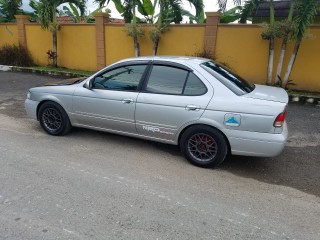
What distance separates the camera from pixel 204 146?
4.37 meters

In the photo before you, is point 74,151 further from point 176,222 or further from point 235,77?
point 235,77

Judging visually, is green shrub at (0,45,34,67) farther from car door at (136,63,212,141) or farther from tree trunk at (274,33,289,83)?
car door at (136,63,212,141)

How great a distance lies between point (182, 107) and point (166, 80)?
0.55 m

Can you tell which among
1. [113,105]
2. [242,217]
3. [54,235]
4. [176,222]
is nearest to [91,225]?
[54,235]

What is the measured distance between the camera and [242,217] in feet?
10.5

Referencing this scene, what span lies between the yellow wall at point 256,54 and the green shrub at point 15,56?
30.6 ft

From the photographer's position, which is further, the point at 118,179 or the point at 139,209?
the point at 118,179

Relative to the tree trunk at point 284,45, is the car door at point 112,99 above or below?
below

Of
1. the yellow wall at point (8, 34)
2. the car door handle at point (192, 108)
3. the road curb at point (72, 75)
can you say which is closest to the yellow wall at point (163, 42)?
the road curb at point (72, 75)

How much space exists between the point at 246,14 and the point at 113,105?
721 cm

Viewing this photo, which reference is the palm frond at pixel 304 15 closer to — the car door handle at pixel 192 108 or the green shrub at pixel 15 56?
the car door handle at pixel 192 108

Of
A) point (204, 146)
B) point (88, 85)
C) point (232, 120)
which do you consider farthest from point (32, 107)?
point (232, 120)

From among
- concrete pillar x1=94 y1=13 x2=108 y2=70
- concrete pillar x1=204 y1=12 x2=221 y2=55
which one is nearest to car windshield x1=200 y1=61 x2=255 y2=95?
concrete pillar x1=204 y1=12 x2=221 y2=55

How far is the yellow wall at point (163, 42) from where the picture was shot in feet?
34.6
